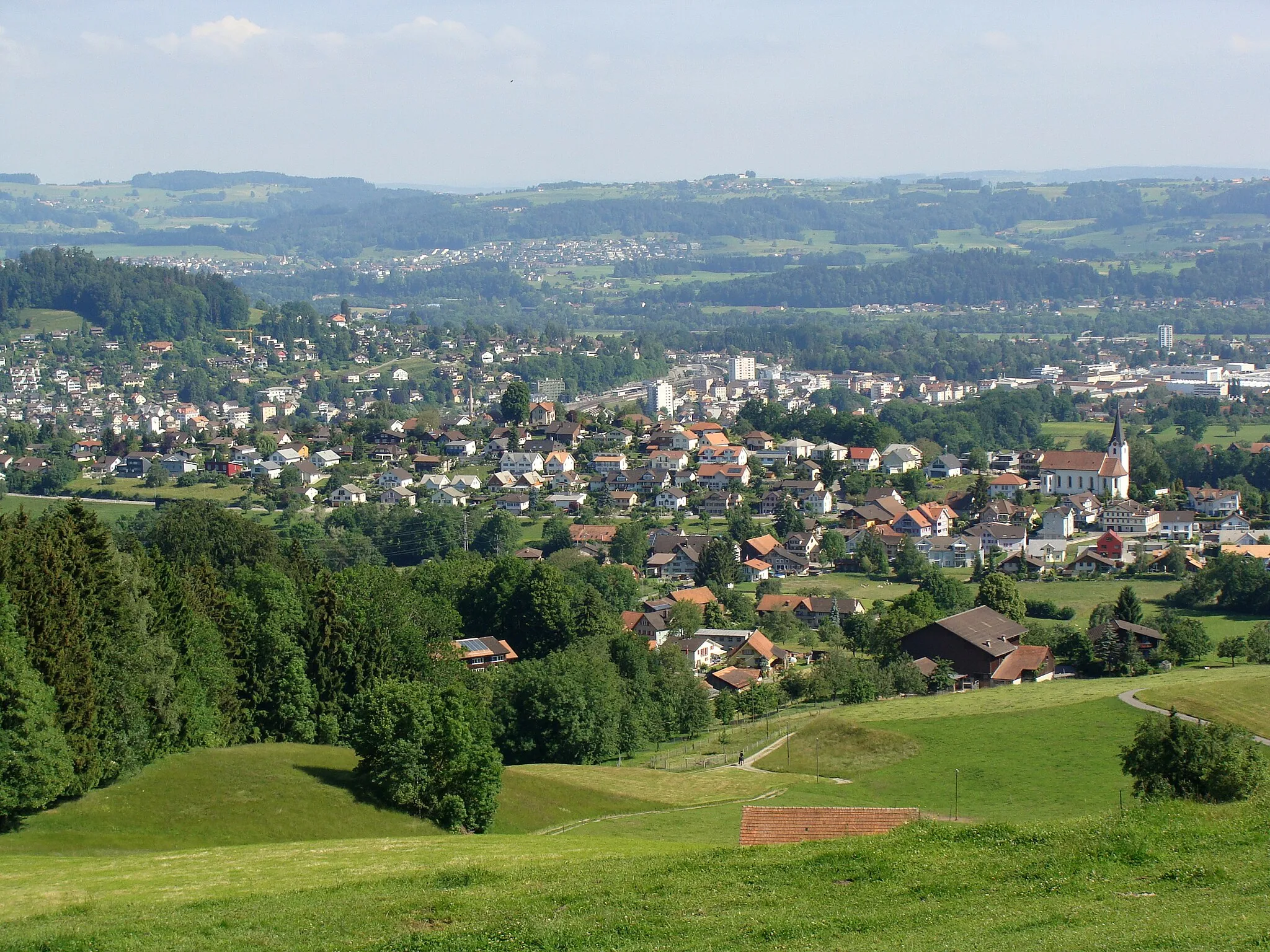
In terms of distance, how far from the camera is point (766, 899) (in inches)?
432

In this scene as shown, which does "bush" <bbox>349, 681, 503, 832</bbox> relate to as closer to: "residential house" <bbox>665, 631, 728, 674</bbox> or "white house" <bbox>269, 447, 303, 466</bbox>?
"residential house" <bbox>665, 631, 728, 674</bbox>

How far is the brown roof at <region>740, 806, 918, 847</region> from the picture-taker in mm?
13734

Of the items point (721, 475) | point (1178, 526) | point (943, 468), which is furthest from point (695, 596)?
point (943, 468)

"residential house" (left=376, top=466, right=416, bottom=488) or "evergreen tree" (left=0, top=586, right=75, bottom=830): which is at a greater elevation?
"evergreen tree" (left=0, top=586, right=75, bottom=830)

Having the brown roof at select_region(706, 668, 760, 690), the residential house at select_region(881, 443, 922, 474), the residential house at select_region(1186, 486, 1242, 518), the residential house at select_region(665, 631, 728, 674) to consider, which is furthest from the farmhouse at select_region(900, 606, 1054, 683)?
the residential house at select_region(881, 443, 922, 474)

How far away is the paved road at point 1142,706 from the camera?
25.2 m

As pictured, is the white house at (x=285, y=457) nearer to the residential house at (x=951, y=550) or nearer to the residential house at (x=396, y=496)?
the residential house at (x=396, y=496)

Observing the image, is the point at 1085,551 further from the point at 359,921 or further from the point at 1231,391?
the point at 1231,391

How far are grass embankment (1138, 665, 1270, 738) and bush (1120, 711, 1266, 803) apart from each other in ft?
28.4

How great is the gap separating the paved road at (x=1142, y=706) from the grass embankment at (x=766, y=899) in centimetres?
1336

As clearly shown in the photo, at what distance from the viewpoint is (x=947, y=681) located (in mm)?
34188

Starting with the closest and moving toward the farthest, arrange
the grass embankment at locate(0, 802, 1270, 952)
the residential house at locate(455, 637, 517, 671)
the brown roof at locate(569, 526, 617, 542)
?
the grass embankment at locate(0, 802, 1270, 952)
the residential house at locate(455, 637, 517, 671)
the brown roof at locate(569, 526, 617, 542)

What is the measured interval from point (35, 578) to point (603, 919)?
1084 cm

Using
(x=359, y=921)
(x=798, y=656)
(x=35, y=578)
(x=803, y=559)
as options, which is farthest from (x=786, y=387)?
(x=359, y=921)
